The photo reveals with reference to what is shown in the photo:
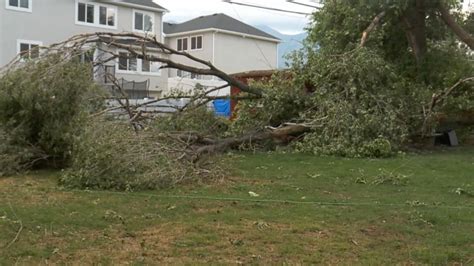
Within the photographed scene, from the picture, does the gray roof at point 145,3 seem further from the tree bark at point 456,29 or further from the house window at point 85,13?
the tree bark at point 456,29

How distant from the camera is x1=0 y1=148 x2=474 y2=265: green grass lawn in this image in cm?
481

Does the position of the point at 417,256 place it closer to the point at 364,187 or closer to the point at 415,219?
the point at 415,219

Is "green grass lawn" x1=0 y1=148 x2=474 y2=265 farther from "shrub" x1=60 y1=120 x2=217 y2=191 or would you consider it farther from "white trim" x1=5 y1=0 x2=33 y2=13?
"white trim" x1=5 y1=0 x2=33 y2=13

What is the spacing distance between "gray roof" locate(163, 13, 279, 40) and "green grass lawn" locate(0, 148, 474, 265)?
3679 cm

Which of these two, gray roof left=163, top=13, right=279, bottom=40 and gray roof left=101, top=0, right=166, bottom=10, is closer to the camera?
gray roof left=101, top=0, right=166, bottom=10

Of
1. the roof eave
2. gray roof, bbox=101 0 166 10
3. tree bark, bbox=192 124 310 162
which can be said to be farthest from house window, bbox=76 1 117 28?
tree bark, bbox=192 124 310 162

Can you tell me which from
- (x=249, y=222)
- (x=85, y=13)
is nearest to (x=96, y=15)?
(x=85, y=13)

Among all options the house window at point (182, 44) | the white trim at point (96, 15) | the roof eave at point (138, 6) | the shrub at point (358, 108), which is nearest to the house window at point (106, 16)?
the white trim at point (96, 15)

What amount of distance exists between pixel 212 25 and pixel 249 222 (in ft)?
130

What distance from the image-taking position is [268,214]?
6.19 m

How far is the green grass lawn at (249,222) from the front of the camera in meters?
4.81

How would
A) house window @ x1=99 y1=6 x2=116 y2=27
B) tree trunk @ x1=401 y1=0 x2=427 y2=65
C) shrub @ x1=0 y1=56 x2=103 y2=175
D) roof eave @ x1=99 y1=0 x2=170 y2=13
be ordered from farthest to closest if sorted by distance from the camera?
roof eave @ x1=99 y1=0 x2=170 y2=13 < house window @ x1=99 y1=6 x2=116 y2=27 < tree trunk @ x1=401 y1=0 x2=427 y2=65 < shrub @ x1=0 y1=56 x2=103 y2=175

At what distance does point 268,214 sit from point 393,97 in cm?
733

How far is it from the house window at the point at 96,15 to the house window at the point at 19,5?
2.78 m
